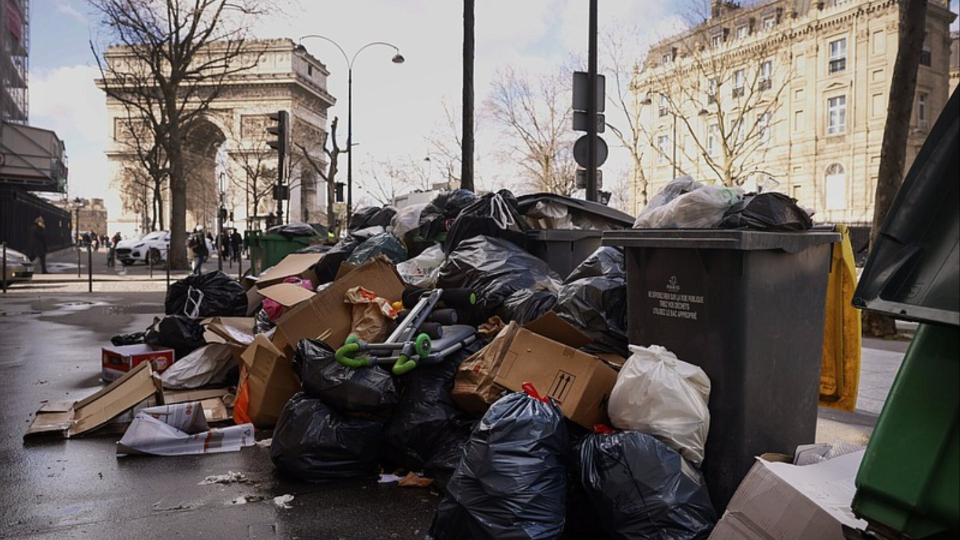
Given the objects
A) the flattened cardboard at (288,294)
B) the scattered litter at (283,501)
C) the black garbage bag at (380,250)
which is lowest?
the scattered litter at (283,501)

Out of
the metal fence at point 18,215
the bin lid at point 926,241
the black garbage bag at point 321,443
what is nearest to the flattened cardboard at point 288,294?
the black garbage bag at point 321,443

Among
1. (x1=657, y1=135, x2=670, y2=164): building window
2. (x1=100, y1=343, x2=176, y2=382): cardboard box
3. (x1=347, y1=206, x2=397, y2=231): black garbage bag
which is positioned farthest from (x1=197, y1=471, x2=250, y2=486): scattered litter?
(x1=657, y1=135, x2=670, y2=164): building window

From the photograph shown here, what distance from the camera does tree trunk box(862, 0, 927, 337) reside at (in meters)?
8.89

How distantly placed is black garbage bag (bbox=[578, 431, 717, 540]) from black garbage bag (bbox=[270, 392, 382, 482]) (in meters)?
1.36

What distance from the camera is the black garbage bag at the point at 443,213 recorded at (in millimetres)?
7055

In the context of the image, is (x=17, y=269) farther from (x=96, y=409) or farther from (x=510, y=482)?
(x=510, y=482)

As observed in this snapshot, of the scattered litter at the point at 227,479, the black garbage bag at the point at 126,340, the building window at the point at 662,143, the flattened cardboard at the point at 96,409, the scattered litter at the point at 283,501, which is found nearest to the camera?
the scattered litter at the point at 283,501

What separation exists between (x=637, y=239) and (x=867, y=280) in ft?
6.84

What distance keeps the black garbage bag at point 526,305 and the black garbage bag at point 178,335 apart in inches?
131

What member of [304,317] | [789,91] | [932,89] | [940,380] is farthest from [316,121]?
Answer: [940,380]

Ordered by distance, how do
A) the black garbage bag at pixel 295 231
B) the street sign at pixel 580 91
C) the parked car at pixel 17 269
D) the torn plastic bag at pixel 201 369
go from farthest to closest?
the parked car at pixel 17 269 → the black garbage bag at pixel 295 231 → the street sign at pixel 580 91 → the torn plastic bag at pixel 201 369

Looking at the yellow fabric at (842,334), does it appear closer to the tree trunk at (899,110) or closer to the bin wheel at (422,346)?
the bin wheel at (422,346)

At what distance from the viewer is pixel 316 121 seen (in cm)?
5778

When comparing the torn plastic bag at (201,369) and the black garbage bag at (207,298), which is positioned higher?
the black garbage bag at (207,298)
